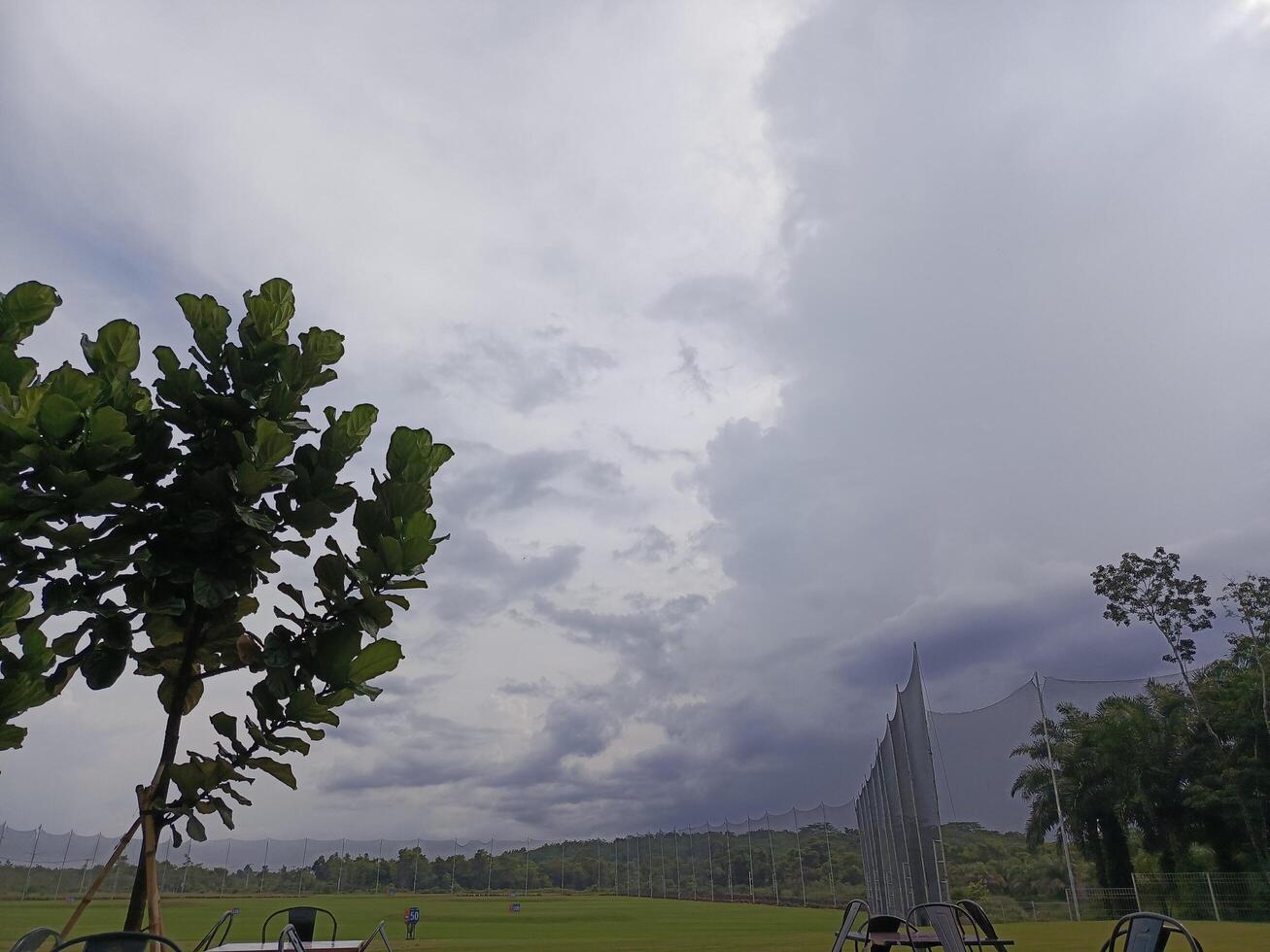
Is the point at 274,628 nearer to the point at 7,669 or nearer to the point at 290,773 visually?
the point at 290,773

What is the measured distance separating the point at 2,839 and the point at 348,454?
34.4m

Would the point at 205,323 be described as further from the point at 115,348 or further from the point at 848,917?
the point at 848,917

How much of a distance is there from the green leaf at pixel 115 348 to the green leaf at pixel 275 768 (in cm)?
133

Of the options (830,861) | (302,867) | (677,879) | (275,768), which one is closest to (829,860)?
(830,861)

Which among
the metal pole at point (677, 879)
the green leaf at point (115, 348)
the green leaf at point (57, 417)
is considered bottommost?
the metal pole at point (677, 879)

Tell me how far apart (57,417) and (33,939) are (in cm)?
140

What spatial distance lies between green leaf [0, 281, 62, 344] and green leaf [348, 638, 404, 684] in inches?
54.5

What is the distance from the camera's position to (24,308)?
254cm

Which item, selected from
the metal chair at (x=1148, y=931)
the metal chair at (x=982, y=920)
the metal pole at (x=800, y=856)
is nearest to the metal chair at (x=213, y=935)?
the metal chair at (x=1148, y=931)

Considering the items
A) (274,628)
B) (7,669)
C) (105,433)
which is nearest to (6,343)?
(105,433)

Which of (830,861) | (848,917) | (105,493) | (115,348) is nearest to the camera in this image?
(105,493)

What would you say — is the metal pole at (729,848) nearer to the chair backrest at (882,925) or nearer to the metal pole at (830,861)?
the metal pole at (830,861)

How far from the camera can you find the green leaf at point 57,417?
2.28m

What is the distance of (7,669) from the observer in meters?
2.41
